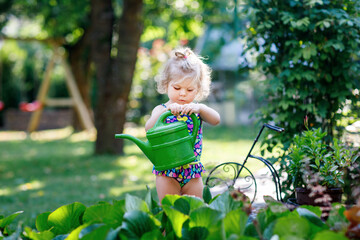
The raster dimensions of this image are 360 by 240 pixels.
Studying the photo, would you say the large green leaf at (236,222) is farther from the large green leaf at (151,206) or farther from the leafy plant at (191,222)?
the large green leaf at (151,206)

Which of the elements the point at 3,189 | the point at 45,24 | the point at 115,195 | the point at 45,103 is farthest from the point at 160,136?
the point at 45,103

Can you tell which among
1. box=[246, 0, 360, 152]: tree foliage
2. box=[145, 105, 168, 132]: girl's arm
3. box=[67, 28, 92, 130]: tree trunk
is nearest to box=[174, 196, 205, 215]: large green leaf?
box=[145, 105, 168, 132]: girl's arm

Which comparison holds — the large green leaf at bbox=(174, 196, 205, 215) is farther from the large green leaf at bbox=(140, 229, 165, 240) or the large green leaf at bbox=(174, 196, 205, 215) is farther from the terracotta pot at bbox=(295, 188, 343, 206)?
the terracotta pot at bbox=(295, 188, 343, 206)

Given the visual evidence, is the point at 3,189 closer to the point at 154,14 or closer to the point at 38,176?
the point at 38,176

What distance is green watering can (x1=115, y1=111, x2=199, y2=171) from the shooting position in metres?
2.05

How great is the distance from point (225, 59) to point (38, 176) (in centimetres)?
1334

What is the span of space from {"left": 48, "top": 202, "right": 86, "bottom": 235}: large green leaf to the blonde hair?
935 mm

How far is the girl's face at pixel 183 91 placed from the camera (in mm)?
2371

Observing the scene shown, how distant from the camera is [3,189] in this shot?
5266 mm

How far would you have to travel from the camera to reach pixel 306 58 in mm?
2990

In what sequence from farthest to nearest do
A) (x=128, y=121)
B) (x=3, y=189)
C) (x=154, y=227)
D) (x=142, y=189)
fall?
(x=128, y=121) → (x=3, y=189) → (x=142, y=189) → (x=154, y=227)

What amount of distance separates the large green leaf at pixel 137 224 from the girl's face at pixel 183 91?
914 millimetres

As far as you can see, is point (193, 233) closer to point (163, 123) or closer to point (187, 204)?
point (187, 204)

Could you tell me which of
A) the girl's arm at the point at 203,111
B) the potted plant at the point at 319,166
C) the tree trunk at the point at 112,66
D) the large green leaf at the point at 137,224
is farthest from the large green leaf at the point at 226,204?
the tree trunk at the point at 112,66
